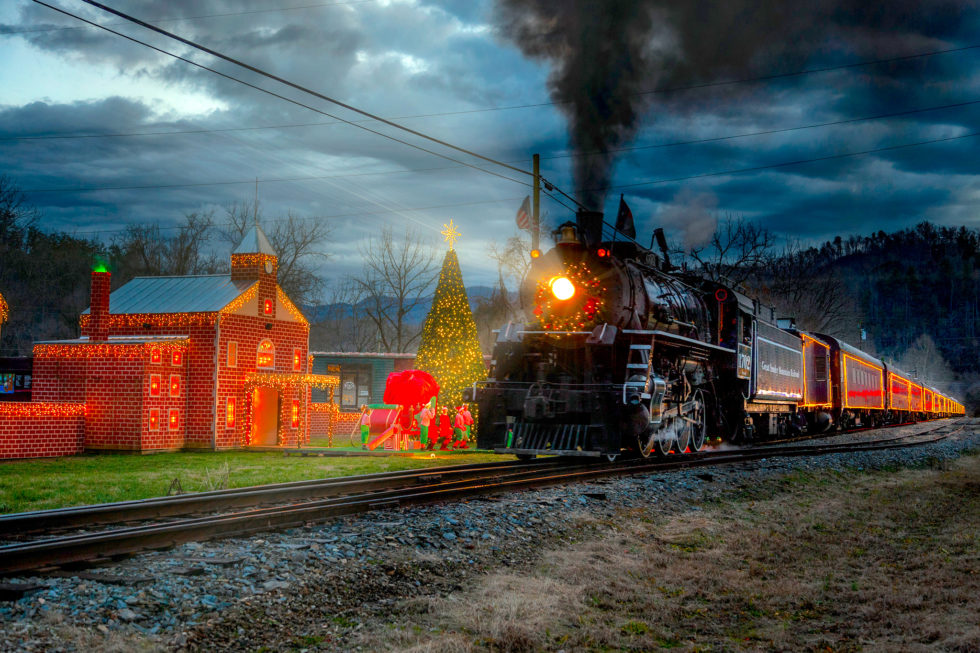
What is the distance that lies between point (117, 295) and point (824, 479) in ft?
78.4

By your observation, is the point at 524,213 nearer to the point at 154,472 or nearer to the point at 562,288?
the point at 562,288

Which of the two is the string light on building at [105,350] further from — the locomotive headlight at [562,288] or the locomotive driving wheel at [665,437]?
the locomotive driving wheel at [665,437]

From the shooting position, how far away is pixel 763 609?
576 centimetres

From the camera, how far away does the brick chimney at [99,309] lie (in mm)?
23344

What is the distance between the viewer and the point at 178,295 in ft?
84.3

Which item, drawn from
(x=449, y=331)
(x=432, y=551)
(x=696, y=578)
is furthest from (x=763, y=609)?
(x=449, y=331)

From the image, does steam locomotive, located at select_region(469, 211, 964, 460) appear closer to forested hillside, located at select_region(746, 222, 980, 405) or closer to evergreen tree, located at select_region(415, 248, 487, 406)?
evergreen tree, located at select_region(415, 248, 487, 406)

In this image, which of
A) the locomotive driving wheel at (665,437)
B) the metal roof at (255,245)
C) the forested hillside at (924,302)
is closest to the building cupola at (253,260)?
the metal roof at (255,245)

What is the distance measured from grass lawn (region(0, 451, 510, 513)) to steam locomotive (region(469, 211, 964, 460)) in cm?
354

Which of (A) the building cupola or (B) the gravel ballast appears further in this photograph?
(A) the building cupola

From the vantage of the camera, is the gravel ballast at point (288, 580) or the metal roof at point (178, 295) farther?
the metal roof at point (178, 295)

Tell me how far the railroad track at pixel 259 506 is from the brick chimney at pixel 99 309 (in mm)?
14858

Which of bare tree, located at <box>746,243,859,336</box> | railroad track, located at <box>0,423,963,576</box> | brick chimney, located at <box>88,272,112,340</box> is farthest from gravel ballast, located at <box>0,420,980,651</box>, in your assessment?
bare tree, located at <box>746,243,859,336</box>

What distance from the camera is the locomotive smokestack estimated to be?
14984 millimetres
